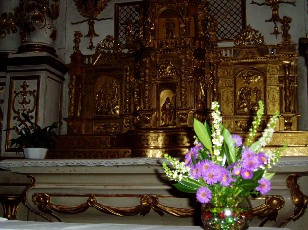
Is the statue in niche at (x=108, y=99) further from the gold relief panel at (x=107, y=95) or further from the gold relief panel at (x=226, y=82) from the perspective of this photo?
the gold relief panel at (x=226, y=82)

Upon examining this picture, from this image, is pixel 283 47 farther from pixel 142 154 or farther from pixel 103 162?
pixel 103 162

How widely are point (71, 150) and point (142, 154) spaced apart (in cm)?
107

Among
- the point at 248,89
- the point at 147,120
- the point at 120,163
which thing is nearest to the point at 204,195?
the point at 120,163

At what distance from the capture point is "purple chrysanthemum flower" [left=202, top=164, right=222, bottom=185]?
70.9 inches

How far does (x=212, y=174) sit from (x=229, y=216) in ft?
0.66

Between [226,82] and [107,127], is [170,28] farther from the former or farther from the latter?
[107,127]

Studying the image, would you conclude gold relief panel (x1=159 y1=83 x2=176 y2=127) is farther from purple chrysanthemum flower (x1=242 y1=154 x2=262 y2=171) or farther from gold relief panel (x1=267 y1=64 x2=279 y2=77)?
purple chrysanthemum flower (x1=242 y1=154 x2=262 y2=171)

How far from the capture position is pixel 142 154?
5.72m

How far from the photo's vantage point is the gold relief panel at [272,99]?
236 inches

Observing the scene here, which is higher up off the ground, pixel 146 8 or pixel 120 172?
pixel 146 8

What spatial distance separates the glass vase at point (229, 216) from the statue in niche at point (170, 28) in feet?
15.7

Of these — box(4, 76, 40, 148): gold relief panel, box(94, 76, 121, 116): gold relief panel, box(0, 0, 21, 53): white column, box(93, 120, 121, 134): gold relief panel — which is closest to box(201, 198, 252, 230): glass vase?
box(93, 120, 121, 134): gold relief panel

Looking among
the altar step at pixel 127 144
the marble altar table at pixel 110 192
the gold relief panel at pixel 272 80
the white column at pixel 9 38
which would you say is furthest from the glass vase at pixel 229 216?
the white column at pixel 9 38

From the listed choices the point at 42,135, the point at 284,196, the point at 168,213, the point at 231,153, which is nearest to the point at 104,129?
the point at 42,135
